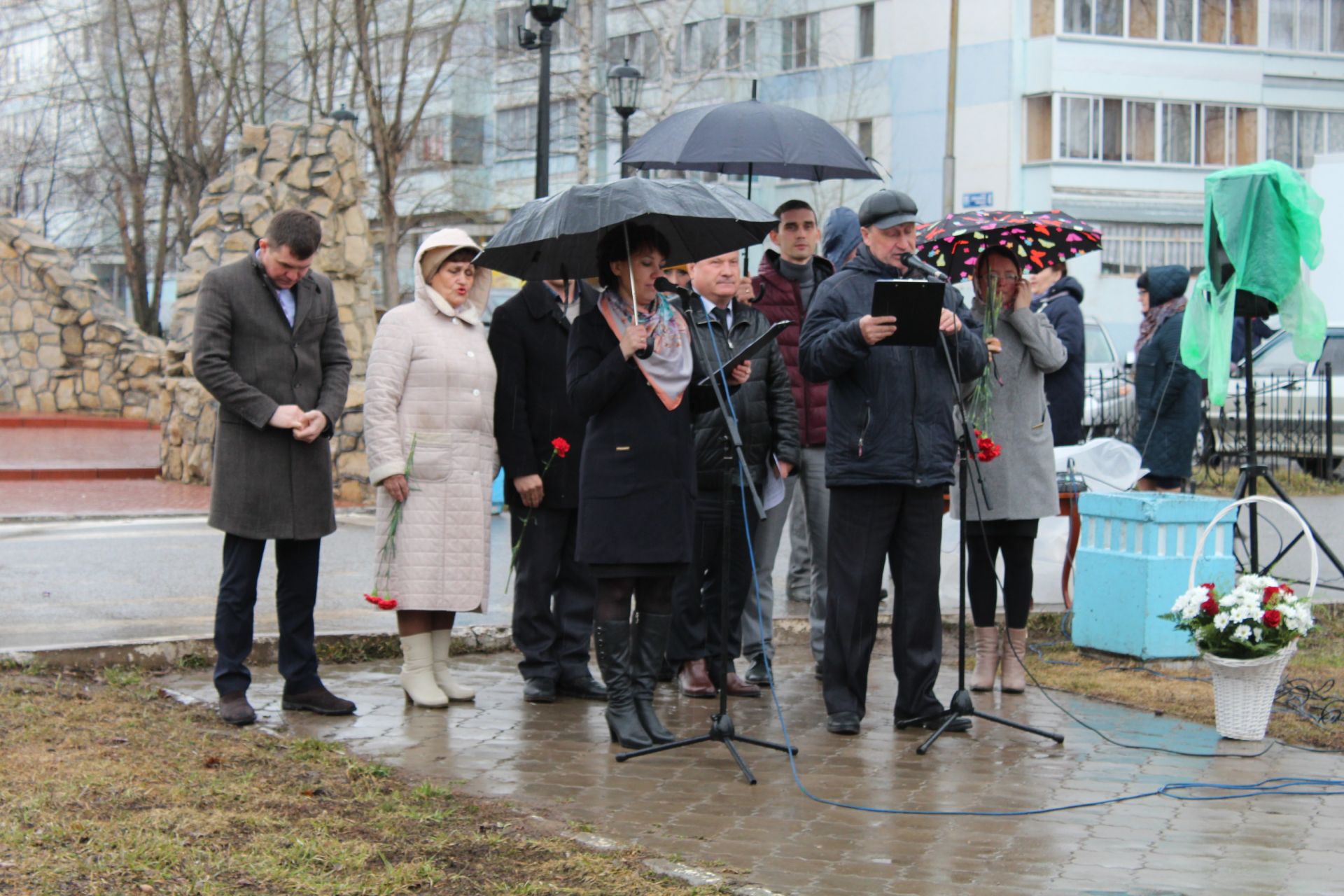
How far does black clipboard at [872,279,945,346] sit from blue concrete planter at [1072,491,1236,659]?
2.44 meters

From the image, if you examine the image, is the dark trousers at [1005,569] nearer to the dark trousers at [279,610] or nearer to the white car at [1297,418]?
the dark trousers at [279,610]

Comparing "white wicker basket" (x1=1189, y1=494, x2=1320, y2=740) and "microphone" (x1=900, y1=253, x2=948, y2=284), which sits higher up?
"microphone" (x1=900, y1=253, x2=948, y2=284)

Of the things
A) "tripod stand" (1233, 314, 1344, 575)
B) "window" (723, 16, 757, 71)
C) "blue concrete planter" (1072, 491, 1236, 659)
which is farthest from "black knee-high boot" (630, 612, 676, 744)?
"window" (723, 16, 757, 71)

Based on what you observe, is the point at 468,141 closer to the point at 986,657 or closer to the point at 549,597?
the point at 549,597

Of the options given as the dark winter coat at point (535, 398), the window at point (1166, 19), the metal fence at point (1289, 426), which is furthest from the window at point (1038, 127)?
the dark winter coat at point (535, 398)

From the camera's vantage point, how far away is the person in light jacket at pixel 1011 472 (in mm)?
7289

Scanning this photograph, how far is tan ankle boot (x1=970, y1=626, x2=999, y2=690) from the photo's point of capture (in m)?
7.50

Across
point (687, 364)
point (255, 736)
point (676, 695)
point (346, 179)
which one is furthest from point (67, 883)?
point (346, 179)

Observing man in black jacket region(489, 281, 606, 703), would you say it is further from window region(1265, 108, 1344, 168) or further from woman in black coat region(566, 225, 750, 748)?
window region(1265, 108, 1344, 168)

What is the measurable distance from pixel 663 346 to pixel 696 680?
188 cm

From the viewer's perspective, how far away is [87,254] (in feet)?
160

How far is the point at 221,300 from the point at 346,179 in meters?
12.1

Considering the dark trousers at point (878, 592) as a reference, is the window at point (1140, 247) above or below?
above

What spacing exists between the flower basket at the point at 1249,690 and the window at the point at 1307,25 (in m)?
40.5
